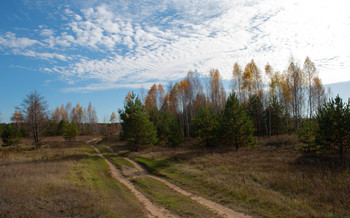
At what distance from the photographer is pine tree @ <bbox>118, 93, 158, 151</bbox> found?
29.8 m

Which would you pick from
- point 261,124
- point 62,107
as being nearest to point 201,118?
point 261,124

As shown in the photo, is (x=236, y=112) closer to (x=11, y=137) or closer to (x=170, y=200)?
(x=170, y=200)

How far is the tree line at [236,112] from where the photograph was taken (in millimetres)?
27062

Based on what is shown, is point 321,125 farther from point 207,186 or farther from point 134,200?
point 134,200

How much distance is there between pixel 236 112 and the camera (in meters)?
26.8

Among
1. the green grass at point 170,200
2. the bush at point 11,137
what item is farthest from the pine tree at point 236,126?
the bush at point 11,137

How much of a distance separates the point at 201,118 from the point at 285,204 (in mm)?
24141

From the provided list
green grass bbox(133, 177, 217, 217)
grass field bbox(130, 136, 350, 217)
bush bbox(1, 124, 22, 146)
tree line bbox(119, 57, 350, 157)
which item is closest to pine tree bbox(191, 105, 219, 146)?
tree line bbox(119, 57, 350, 157)

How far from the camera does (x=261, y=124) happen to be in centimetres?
4475

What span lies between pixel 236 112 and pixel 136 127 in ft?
48.4

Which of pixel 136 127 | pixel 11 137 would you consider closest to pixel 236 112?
pixel 136 127

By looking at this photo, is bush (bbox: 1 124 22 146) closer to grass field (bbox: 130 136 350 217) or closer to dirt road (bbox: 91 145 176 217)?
dirt road (bbox: 91 145 176 217)

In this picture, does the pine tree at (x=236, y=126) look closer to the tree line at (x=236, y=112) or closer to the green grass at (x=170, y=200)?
the tree line at (x=236, y=112)

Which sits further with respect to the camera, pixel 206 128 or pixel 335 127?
pixel 206 128
